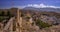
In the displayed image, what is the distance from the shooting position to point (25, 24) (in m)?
1.34

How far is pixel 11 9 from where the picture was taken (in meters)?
1.39

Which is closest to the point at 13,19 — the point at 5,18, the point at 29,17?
the point at 5,18

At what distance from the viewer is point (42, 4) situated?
4.56 feet

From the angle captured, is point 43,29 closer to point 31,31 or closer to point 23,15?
point 31,31

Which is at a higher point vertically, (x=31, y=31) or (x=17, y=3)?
(x=17, y=3)

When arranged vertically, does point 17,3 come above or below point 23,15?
above

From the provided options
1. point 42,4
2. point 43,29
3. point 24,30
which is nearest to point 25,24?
point 24,30

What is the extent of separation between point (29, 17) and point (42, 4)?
245 mm

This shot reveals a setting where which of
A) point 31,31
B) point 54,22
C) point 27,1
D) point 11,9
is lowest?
point 31,31

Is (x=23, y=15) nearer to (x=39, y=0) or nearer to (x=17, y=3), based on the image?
(x=17, y=3)

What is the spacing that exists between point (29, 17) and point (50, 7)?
1.01 ft

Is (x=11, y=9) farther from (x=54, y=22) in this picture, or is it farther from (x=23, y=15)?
(x=54, y=22)

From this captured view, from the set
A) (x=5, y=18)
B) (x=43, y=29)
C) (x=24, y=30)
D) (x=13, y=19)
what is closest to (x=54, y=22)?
(x=43, y=29)

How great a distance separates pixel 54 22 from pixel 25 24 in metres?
0.38
